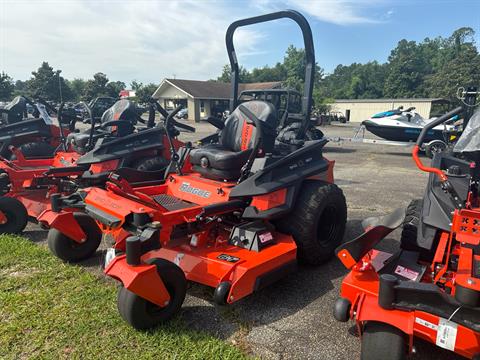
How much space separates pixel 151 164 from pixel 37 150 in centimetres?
348

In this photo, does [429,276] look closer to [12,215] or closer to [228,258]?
[228,258]

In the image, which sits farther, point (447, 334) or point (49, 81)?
point (49, 81)

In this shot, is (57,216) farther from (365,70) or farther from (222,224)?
(365,70)

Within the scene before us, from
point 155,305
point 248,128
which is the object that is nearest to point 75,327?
point 155,305

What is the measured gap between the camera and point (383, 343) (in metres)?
2.09

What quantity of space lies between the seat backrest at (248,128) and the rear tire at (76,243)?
6.07 ft

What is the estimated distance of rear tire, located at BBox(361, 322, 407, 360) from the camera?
2.07m

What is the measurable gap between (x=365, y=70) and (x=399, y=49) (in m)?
25.3

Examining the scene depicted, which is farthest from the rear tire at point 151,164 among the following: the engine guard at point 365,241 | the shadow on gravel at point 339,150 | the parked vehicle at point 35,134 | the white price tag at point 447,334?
the shadow on gravel at point 339,150

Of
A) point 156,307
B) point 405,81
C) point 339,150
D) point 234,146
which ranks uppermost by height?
point 405,81

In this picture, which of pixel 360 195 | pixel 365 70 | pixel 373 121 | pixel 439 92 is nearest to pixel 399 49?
pixel 365 70

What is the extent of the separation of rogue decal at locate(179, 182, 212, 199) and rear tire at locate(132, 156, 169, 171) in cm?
161

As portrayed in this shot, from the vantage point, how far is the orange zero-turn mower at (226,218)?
104 inches

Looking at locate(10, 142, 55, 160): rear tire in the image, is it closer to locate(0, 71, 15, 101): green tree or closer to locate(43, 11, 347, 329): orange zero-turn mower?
locate(43, 11, 347, 329): orange zero-turn mower
